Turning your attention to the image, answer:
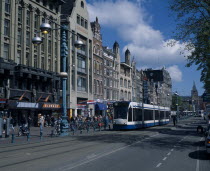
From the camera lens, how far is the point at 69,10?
165 feet

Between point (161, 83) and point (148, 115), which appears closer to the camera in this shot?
point (148, 115)

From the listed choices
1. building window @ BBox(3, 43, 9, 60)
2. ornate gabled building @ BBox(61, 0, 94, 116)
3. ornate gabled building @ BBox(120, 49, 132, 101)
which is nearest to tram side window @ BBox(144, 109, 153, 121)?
ornate gabled building @ BBox(61, 0, 94, 116)

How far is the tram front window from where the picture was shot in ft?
94.1

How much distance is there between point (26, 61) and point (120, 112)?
1528 centimetres

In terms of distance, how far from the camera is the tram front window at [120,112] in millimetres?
28688

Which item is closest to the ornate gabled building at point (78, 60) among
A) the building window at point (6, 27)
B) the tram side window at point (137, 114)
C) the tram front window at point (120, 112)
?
the building window at point (6, 27)

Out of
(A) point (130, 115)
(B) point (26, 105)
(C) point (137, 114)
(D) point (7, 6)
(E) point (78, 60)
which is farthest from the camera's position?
(E) point (78, 60)

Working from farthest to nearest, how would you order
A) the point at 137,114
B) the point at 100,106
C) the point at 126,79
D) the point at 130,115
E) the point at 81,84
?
the point at 126,79 < the point at 100,106 < the point at 81,84 < the point at 137,114 < the point at 130,115

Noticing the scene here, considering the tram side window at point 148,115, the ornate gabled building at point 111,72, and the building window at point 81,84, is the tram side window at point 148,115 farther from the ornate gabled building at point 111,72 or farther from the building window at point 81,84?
the ornate gabled building at point 111,72

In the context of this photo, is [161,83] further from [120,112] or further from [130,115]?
[120,112]

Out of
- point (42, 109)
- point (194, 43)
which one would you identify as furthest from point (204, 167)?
point (42, 109)

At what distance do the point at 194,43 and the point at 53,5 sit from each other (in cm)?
2987

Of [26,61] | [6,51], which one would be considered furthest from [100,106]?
[6,51]

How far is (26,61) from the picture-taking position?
3697 cm
